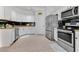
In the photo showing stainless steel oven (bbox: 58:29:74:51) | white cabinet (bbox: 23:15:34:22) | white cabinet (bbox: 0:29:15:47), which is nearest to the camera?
stainless steel oven (bbox: 58:29:74:51)

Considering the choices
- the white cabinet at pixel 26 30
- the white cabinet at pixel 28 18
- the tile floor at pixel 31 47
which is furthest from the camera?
the white cabinet at pixel 28 18

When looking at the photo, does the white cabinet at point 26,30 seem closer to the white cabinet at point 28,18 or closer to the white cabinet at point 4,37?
the white cabinet at point 28,18

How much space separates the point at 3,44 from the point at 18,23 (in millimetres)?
6699

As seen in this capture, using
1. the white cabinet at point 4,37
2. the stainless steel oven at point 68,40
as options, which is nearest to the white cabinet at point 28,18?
the white cabinet at point 4,37

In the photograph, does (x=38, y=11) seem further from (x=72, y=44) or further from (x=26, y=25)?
(x=72, y=44)

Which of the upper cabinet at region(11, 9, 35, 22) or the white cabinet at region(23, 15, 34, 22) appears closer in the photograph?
the upper cabinet at region(11, 9, 35, 22)

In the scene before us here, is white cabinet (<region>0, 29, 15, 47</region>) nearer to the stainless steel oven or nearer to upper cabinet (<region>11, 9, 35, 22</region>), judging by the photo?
the stainless steel oven

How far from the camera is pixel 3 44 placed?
17.2 feet

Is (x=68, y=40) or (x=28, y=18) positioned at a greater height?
(x=28, y=18)

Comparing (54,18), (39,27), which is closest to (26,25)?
(39,27)

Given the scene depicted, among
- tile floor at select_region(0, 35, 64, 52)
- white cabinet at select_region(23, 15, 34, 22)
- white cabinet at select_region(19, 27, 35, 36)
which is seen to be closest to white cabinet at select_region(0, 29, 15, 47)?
tile floor at select_region(0, 35, 64, 52)

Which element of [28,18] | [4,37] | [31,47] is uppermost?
[28,18]

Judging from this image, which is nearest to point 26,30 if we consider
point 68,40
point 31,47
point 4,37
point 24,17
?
point 24,17

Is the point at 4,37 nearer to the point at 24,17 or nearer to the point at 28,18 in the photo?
the point at 24,17
